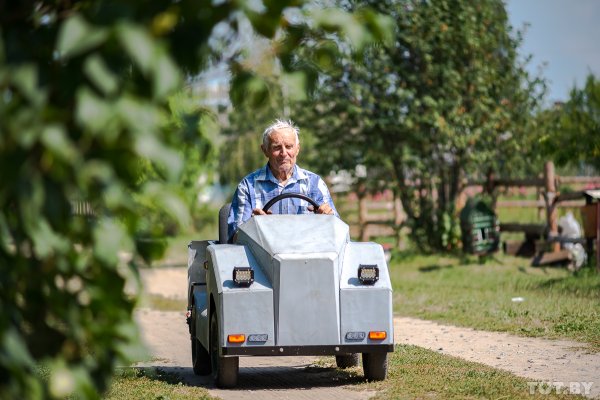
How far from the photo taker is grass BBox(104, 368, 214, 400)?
7.39 m

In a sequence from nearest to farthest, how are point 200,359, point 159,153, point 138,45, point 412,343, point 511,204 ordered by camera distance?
1. point 138,45
2. point 159,153
3. point 200,359
4. point 412,343
5. point 511,204

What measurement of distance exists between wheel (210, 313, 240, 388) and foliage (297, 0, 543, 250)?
1270 centimetres

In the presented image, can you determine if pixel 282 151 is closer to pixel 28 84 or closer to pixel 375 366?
pixel 375 366

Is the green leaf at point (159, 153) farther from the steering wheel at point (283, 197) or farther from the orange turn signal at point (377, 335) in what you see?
the steering wheel at point (283, 197)

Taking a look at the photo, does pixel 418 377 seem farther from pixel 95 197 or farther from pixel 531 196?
pixel 531 196

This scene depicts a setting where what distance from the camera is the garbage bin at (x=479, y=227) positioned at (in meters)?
20.0

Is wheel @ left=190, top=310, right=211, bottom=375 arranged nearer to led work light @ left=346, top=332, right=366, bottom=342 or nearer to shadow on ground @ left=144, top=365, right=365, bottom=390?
shadow on ground @ left=144, top=365, right=365, bottom=390

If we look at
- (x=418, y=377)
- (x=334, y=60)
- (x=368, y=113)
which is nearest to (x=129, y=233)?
(x=334, y=60)

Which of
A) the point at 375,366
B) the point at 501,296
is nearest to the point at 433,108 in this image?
the point at 501,296

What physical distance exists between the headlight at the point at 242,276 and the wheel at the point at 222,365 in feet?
1.48

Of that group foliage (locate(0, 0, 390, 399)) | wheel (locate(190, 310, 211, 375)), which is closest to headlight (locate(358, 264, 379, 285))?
wheel (locate(190, 310, 211, 375))

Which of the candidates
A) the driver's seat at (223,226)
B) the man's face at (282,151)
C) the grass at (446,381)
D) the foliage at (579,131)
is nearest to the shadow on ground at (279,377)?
the grass at (446,381)

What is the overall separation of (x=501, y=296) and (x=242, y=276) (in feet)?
24.1

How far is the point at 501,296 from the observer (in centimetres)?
1409
